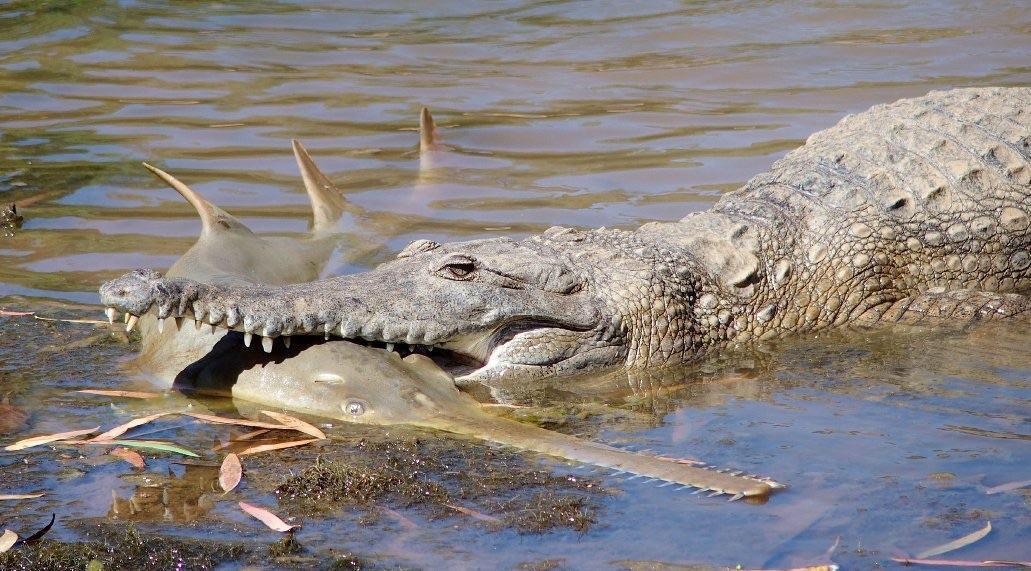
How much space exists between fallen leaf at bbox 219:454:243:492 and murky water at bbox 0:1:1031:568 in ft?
1.16

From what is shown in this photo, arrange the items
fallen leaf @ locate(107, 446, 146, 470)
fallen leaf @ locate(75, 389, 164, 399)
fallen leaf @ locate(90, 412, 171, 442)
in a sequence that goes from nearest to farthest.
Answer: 1. fallen leaf @ locate(107, 446, 146, 470)
2. fallen leaf @ locate(90, 412, 171, 442)
3. fallen leaf @ locate(75, 389, 164, 399)

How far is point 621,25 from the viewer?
12.5m

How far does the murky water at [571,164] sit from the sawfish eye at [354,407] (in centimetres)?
80

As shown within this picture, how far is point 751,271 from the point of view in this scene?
18.8ft

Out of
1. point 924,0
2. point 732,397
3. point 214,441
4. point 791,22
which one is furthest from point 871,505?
point 924,0

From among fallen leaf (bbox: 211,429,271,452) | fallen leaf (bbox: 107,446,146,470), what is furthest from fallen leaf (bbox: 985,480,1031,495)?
fallen leaf (bbox: 107,446,146,470)

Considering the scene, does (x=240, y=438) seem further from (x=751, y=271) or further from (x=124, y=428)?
(x=751, y=271)

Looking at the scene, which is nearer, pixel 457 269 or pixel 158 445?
pixel 158 445

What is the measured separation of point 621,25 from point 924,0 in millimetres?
3141

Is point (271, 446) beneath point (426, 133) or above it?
beneath

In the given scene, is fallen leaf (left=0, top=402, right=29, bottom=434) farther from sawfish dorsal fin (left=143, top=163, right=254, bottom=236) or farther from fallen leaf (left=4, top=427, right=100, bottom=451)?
sawfish dorsal fin (left=143, top=163, right=254, bottom=236)

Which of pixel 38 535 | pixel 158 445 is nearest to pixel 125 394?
pixel 158 445

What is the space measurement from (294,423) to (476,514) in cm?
102

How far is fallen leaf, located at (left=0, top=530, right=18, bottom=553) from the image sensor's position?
127 inches
